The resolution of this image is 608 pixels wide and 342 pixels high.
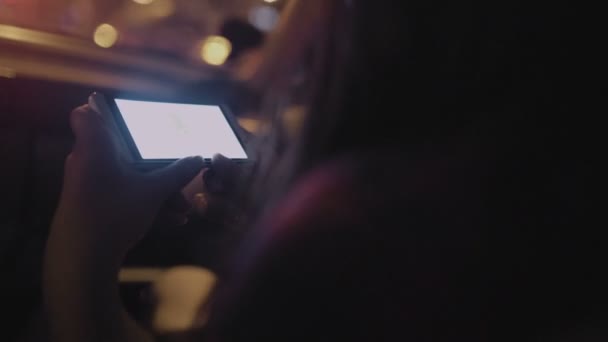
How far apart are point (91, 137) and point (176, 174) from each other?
0.09 metres

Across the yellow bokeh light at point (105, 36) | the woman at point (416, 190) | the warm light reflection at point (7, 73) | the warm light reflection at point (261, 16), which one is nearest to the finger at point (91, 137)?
the woman at point (416, 190)

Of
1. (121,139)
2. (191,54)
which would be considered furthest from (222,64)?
(121,139)

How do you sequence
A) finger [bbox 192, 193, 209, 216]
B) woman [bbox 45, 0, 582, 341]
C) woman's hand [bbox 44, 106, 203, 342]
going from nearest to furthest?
woman [bbox 45, 0, 582, 341]
woman's hand [bbox 44, 106, 203, 342]
finger [bbox 192, 193, 209, 216]

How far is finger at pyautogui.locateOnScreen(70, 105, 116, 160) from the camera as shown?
20.3 inches

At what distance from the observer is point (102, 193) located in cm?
52

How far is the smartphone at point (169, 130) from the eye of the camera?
2.03 feet

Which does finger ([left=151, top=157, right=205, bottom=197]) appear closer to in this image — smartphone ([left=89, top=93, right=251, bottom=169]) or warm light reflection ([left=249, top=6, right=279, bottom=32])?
smartphone ([left=89, top=93, right=251, bottom=169])

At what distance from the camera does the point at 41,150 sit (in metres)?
0.88

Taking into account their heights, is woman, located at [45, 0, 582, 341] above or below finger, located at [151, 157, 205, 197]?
above

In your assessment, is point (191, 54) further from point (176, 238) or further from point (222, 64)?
point (176, 238)

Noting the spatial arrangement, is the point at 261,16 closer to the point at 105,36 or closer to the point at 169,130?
the point at 105,36

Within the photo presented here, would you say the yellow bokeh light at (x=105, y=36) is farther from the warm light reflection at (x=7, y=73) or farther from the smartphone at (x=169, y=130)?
the smartphone at (x=169, y=130)

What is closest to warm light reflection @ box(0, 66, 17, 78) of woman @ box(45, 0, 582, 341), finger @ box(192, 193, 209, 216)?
finger @ box(192, 193, 209, 216)

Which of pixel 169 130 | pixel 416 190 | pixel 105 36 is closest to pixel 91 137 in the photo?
pixel 169 130
